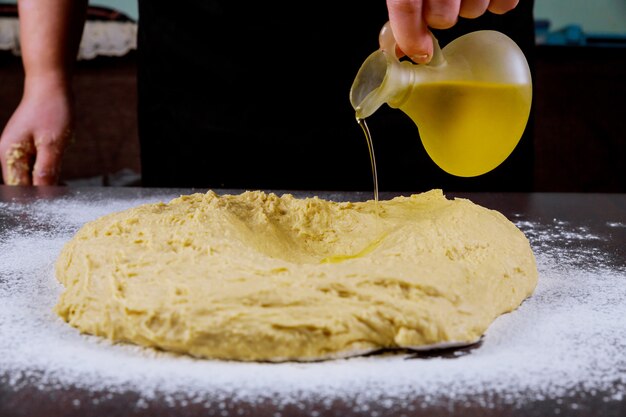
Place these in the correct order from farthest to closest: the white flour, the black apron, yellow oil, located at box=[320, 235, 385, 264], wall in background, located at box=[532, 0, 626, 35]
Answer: wall in background, located at box=[532, 0, 626, 35] → the black apron → yellow oil, located at box=[320, 235, 385, 264] → the white flour

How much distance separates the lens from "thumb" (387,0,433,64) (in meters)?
0.93

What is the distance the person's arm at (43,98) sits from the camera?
5.44ft

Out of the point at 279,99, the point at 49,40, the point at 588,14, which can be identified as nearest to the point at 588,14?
the point at 588,14

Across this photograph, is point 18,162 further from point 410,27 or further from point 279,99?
point 410,27

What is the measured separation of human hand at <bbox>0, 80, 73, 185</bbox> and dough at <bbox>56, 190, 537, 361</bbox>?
71 cm

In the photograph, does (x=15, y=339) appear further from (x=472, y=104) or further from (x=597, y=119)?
(x=597, y=119)

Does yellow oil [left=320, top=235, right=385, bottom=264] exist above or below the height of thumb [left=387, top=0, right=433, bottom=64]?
below

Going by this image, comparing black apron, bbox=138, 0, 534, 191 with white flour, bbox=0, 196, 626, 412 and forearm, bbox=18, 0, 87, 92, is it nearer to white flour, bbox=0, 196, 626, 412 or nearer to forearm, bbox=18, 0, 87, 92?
forearm, bbox=18, 0, 87, 92

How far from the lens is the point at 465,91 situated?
3.19 ft

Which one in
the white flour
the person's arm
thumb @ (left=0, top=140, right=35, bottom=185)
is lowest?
the white flour

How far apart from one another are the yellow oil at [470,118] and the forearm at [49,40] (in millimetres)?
1036

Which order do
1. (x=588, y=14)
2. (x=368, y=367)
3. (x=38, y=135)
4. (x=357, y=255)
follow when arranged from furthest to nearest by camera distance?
(x=588, y=14) < (x=38, y=135) < (x=357, y=255) < (x=368, y=367)

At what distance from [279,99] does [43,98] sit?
55 centimetres


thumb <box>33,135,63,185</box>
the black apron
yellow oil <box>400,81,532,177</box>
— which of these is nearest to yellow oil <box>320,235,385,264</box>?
yellow oil <box>400,81,532,177</box>
